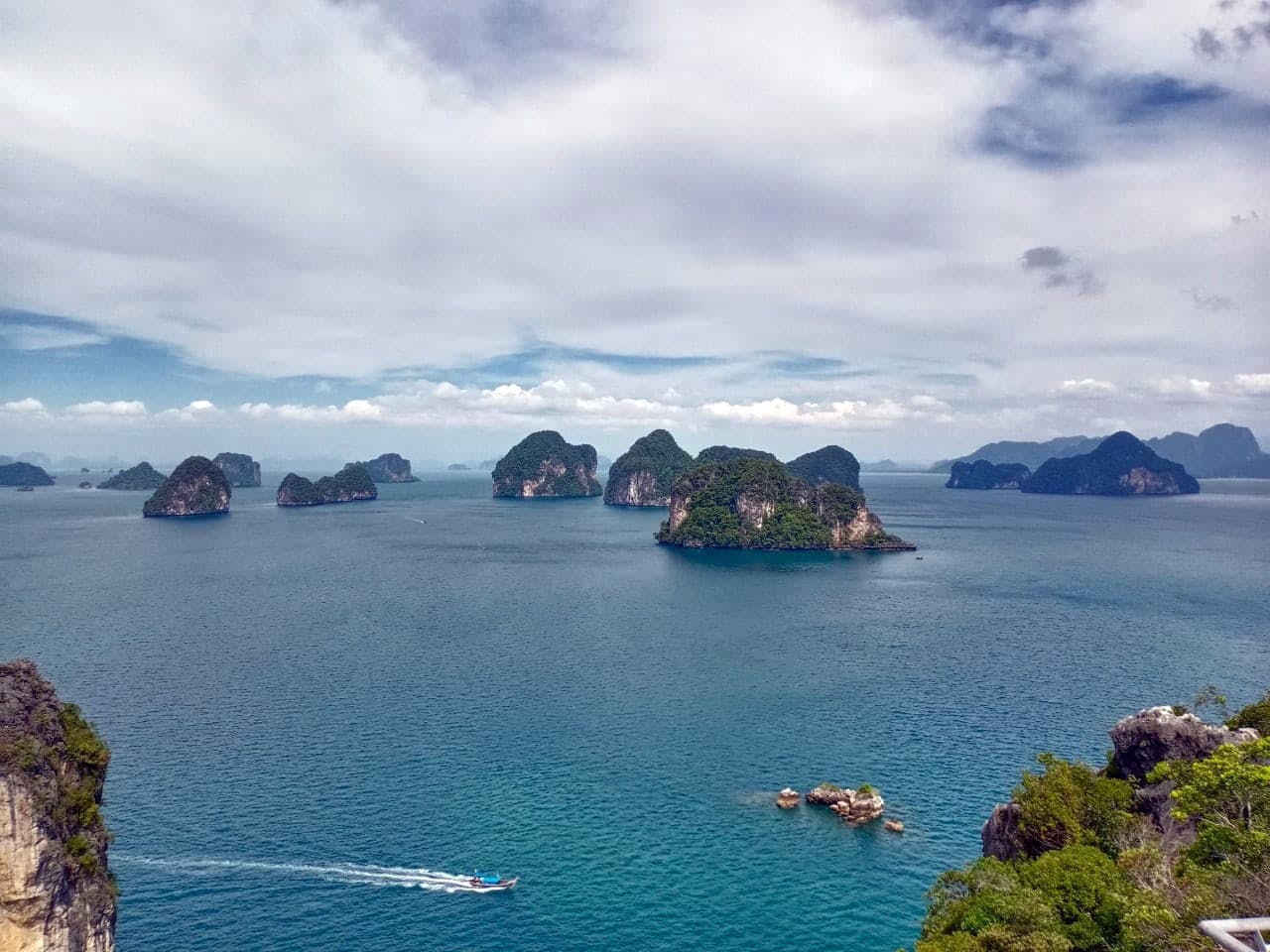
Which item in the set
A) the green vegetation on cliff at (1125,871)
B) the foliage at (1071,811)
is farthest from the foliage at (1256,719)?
the foliage at (1071,811)

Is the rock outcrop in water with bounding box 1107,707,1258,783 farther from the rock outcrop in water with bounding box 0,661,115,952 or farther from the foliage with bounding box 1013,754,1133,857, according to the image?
the rock outcrop in water with bounding box 0,661,115,952

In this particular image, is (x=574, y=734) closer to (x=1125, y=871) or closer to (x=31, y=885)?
(x=31, y=885)

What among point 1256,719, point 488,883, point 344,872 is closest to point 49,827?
point 344,872

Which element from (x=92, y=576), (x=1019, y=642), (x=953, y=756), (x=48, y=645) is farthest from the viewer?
(x=92, y=576)

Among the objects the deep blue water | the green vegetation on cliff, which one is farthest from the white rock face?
the green vegetation on cliff

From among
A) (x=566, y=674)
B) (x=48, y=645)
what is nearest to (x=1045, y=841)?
(x=566, y=674)

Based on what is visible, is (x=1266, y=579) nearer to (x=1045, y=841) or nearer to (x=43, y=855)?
(x=1045, y=841)

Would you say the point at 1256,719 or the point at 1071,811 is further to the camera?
the point at 1256,719
